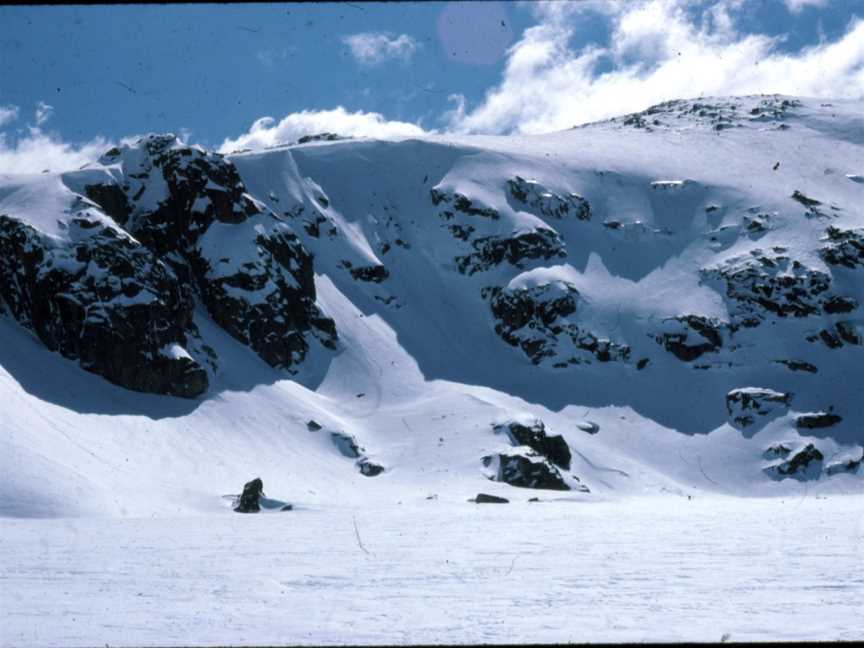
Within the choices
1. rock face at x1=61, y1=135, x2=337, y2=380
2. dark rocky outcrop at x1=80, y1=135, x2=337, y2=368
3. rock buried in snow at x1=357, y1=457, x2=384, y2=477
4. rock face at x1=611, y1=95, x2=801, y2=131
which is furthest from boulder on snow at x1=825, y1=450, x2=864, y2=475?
rock face at x1=611, y1=95, x2=801, y2=131

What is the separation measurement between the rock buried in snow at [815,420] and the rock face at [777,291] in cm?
1415

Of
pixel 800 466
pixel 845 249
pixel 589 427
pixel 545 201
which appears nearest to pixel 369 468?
pixel 589 427

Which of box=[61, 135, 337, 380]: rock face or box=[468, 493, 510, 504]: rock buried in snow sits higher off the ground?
box=[61, 135, 337, 380]: rock face

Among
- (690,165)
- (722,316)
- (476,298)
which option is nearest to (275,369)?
(476,298)

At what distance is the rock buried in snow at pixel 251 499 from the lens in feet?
139

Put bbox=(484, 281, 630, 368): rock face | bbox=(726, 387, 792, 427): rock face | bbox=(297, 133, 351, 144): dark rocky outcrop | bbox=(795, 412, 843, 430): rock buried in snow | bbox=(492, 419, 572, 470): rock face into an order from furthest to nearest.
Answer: bbox=(297, 133, 351, 144): dark rocky outcrop < bbox=(484, 281, 630, 368): rock face < bbox=(726, 387, 792, 427): rock face < bbox=(795, 412, 843, 430): rock buried in snow < bbox=(492, 419, 572, 470): rock face

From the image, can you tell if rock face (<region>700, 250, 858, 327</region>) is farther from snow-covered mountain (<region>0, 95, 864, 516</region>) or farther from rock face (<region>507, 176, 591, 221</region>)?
rock face (<region>507, 176, 591, 221</region>)

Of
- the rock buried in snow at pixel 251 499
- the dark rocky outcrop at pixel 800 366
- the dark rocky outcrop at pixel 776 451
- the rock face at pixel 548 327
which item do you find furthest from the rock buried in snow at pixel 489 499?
the dark rocky outcrop at pixel 800 366

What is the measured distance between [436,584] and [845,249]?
88.7 meters

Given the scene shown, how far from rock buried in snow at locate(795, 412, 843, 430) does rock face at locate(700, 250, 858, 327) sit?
14.1 metres

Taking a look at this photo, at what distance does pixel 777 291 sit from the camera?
86.4m

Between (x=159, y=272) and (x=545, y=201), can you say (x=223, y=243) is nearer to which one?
(x=159, y=272)

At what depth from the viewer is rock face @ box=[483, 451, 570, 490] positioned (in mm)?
57688

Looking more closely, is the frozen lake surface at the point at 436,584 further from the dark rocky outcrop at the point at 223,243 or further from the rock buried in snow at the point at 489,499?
the dark rocky outcrop at the point at 223,243
